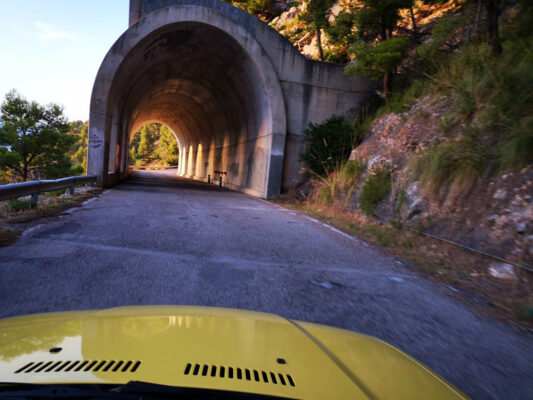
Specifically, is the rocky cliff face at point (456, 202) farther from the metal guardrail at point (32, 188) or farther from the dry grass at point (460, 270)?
the metal guardrail at point (32, 188)

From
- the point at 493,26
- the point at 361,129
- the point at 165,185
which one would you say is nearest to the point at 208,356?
the point at 493,26

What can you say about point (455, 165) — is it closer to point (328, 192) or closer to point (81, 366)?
point (328, 192)

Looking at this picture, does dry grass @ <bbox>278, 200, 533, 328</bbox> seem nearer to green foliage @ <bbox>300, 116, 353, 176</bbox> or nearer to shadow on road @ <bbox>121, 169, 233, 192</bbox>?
green foliage @ <bbox>300, 116, 353, 176</bbox>

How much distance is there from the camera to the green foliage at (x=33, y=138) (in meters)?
29.1

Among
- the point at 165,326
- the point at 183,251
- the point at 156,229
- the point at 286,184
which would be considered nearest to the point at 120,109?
the point at 286,184

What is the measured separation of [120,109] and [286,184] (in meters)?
8.96

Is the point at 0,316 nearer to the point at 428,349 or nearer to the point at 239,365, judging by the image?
the point at 239,365

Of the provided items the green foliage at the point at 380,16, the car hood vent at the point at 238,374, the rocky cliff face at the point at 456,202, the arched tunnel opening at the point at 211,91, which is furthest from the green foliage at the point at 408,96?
the car hood vent at the point at 238,374

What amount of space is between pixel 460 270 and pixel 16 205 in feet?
27.7

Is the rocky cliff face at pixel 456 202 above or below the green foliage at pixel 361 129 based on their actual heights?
Result: below

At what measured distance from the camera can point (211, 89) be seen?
21891 millimetres

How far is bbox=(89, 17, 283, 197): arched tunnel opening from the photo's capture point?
15.2 meters

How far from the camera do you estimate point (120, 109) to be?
17500 mm

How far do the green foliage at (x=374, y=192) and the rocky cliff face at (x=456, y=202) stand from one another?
0.16m
